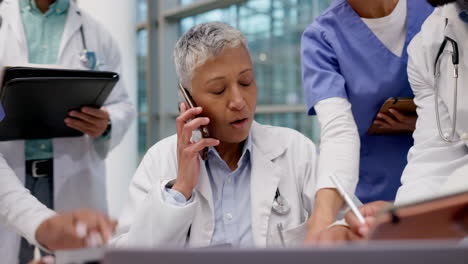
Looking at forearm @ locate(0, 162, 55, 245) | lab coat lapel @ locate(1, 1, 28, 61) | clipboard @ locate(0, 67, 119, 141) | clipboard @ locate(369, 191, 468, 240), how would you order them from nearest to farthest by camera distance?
1. clipboard @ locate(369, 191, 468, 240)
2. forearm @ locate(0, 162, 55, 245)
3. clipboard @ locate(0, 67, 119, 141)
4. lab coat lapel @ locate(1, 1, 28, 61)

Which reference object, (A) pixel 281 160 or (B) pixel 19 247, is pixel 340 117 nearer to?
(A) pixel 281 160

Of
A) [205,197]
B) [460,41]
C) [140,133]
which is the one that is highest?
[460,41]

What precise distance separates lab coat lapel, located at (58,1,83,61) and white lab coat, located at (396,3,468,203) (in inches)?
58.7

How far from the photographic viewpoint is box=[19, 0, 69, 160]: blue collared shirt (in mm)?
2084

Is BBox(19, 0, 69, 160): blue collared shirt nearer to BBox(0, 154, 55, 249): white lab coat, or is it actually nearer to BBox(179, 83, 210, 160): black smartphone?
BBox(0, 154, 55, 249): white lab coat

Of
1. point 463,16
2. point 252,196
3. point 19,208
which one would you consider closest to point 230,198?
point 252,196

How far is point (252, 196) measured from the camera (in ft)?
4.54

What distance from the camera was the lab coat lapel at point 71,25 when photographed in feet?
7.22

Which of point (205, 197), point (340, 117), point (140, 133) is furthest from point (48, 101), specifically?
point (140, 133)

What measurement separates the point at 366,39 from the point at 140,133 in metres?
3.94

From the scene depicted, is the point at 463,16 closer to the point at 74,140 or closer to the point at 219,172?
the point at 219,172

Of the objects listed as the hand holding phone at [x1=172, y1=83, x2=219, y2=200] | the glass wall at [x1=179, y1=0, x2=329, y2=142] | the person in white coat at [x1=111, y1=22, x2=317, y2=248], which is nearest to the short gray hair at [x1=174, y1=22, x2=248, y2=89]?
the person in white coat at [x1=111, y1=22, x2=317, y2=248]

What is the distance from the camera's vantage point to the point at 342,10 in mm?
1569

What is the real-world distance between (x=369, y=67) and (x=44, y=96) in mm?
1084
